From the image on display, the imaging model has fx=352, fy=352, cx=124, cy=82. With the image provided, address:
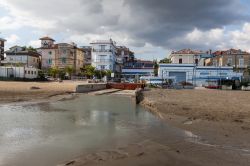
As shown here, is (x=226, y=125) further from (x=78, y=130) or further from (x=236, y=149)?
(x=78, y=130)

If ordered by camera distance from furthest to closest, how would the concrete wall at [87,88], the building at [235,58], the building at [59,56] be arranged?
1. the building at [235,58]
2. the building at [59,56]
3. the concrete wall at [87,88]

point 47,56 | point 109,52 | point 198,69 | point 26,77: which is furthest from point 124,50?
point 26,77

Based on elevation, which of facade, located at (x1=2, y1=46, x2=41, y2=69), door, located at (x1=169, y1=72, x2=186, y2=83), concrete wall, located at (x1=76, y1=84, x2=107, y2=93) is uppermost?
facade, located at (x1=2, y1=46, x2=41, y2=69)

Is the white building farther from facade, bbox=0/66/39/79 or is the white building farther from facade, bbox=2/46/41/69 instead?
facade, bbox=0/66/39/79

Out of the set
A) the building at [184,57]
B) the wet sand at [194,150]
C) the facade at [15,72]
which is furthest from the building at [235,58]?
the wet sand at [194,150]

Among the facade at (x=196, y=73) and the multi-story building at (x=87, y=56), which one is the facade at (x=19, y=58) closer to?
the multi-story building at (x=87, y=56)

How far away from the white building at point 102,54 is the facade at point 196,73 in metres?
27.3

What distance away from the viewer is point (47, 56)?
11675 cm

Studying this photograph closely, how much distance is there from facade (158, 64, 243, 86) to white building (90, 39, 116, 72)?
2731cm

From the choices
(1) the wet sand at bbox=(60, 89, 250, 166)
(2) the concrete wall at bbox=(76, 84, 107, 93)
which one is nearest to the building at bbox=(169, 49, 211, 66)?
(2) the concrete wall at bbox=(76, 84, 107, 93)

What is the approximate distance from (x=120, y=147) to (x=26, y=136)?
6060 millimetres

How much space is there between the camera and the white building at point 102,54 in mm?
123750

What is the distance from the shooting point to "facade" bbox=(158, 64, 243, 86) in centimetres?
10188

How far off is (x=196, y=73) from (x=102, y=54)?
3615 centimetres
